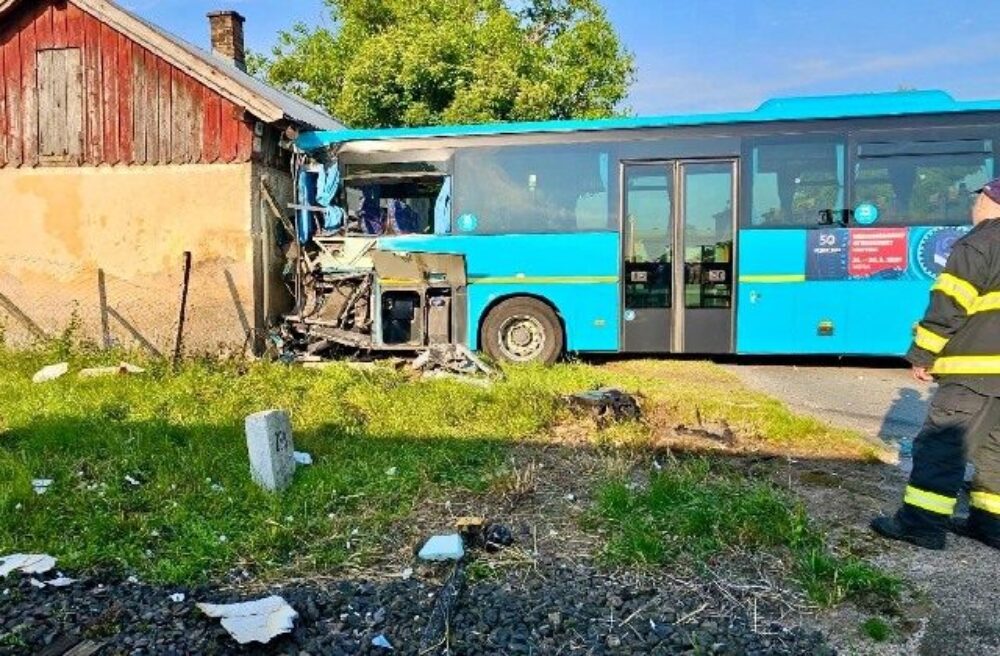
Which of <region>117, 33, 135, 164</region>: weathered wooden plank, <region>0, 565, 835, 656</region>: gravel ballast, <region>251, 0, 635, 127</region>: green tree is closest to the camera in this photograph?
<region>0, 565, 835, 656</region>: gravel ballast

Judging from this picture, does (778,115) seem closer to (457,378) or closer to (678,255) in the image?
(678,255)

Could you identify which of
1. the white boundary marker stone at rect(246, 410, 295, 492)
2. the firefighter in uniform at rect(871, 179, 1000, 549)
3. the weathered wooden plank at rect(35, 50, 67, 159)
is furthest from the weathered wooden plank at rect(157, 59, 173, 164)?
the firefighter in uniform at rect(871, 179, 1000, 549)

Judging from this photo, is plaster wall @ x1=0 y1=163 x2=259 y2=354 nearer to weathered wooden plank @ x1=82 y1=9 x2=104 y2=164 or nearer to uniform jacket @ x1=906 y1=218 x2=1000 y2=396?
weathered wooden plank @ x1=82 y1=9 x2=104 y2=164

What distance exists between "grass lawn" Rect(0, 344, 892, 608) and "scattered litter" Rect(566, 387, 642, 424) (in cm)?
21

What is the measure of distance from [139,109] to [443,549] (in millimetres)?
8521

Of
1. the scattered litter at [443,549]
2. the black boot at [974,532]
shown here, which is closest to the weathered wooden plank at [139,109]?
the scattered litter at [443,549]

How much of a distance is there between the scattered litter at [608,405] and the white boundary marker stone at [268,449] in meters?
2.58

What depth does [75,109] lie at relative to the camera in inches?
383

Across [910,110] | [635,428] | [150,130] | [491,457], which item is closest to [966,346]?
[635,428]

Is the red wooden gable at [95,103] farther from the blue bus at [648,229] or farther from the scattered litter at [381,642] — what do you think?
the scattered litter at [381,642]

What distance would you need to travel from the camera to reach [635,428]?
18.8ft

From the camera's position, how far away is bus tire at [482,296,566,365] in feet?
30.3

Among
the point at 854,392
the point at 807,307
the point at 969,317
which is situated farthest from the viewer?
the point at 807,307

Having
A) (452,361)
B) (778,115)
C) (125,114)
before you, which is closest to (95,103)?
(125,114)
